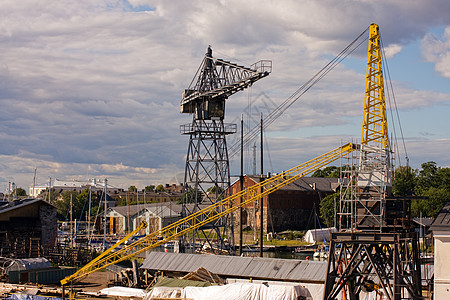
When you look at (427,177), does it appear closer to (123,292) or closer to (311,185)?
(311,185)

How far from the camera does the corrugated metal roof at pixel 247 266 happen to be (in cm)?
3809

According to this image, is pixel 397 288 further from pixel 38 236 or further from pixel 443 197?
pixel 443 197

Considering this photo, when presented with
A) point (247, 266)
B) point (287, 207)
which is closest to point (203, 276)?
point (247, 266)

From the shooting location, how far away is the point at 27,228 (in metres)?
59.3

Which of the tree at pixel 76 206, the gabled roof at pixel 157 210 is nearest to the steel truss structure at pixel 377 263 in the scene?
the gabled roof at pixel 157 210

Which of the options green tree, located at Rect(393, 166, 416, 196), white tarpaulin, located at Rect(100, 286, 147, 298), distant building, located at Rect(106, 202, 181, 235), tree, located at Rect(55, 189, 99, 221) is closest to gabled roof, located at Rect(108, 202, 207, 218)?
distant building, located at Rect(106, 202, 181, 235)

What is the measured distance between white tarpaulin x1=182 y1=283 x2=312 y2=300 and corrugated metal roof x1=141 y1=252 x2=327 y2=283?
484 centimetres

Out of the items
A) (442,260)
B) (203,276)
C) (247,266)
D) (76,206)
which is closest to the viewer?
(442,260)

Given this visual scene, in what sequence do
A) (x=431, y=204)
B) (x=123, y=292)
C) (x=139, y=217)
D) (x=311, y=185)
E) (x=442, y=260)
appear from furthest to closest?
(x=311, y=185) < (x=139, y=217) < (x=431, y=204) < (x=123, y=292) < (x=442, y=260)

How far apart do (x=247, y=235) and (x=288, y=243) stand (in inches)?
440

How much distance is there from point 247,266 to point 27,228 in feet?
93.4

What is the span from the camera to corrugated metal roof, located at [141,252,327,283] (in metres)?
38.1

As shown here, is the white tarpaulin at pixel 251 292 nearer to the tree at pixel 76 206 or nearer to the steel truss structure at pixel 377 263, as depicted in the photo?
the steel truss structure at pixel 377 263

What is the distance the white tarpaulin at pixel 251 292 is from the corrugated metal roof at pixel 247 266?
484 centimetres
